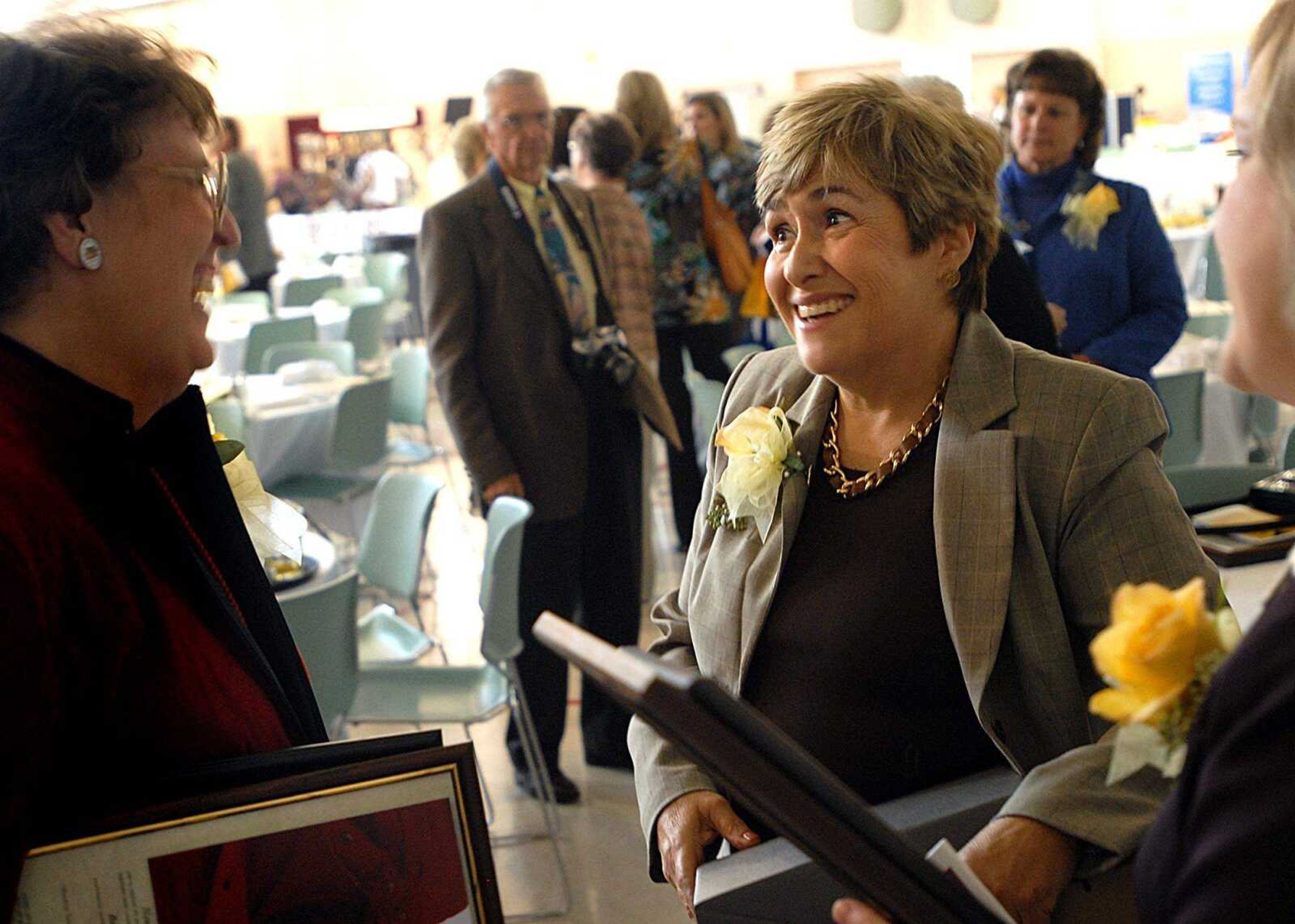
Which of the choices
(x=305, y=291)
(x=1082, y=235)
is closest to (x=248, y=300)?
(x=305, y=291)

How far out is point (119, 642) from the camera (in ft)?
3.71

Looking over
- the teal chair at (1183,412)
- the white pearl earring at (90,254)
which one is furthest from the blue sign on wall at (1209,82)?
the white pearl earring at (90,254)

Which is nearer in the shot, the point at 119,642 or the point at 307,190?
the point at 119,642

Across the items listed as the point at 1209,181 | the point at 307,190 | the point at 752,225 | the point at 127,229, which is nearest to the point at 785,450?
the point at 127,229

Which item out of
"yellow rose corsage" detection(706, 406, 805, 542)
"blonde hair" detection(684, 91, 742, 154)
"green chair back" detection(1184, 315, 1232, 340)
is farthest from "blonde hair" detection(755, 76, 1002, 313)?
"green chair back" detection(1184, 315, 1232, 340)

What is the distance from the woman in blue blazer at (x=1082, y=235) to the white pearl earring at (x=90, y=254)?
268 cm

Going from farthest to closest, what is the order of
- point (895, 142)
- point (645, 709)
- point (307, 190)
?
point (307, 190) → point (895, 142) → point (645, 709)

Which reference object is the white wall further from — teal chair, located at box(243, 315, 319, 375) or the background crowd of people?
the background crowd of people

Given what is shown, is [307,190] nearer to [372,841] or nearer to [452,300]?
[452,300]

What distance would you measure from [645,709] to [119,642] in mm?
505

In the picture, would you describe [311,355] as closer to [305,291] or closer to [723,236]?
[723,236]

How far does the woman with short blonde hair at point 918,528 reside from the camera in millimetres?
1534

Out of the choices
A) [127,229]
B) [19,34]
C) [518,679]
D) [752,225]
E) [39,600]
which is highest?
[19,34]

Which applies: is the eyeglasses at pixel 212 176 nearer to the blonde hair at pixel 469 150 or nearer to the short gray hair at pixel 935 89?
the short gray hair at pixel 935 89
